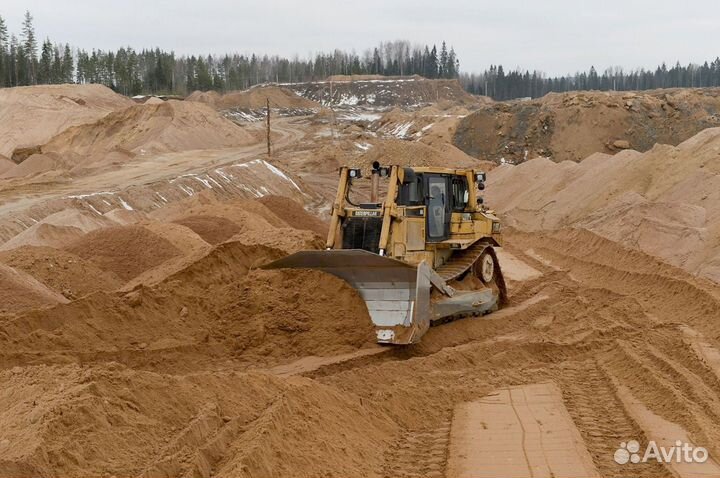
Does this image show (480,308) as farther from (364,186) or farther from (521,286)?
(364,186)

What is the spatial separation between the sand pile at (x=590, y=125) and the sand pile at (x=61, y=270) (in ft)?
115

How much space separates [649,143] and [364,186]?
1765 cm

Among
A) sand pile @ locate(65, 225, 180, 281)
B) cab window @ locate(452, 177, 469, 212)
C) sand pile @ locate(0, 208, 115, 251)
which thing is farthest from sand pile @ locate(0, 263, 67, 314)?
cab window @ locate(452, 177, 469, 212)

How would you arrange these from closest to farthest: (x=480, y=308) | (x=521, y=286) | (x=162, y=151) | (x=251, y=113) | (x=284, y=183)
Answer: (x=480, y=308) < (x=521, y=286) < (x=284, y=183) < (x=162, y=151) < (x=251, y=113)

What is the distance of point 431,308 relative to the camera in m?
12.0

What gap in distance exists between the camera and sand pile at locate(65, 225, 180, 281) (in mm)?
15938

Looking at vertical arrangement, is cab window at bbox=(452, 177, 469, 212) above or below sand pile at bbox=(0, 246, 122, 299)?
above

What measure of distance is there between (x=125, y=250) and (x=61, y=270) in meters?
1.99

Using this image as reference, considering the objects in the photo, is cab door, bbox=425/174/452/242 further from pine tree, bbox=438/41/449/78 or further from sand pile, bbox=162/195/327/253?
pine tree, bbox=438/41/449/78

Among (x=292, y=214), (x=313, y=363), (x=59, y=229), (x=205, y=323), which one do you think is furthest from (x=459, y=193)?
(x=292, y=214)

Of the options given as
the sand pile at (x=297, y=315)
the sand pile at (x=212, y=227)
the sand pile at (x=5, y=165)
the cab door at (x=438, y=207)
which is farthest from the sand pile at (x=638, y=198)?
the sand pile at (x=5, y=165)

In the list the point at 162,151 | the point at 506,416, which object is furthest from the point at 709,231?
the point at 162,151

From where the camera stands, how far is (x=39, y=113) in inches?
2232

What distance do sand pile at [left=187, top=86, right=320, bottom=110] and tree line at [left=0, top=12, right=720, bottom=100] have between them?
491 inches
